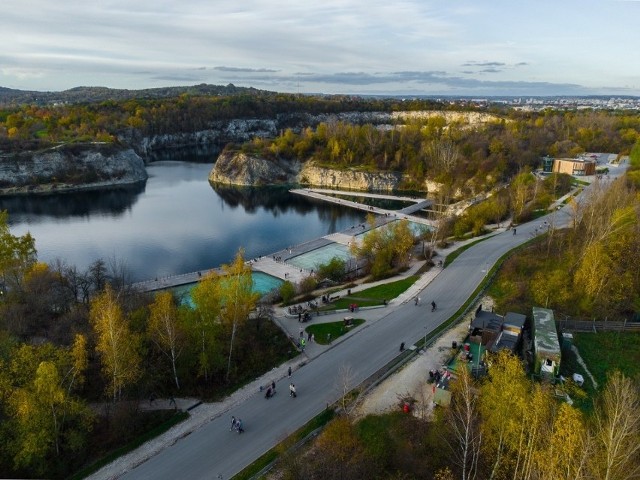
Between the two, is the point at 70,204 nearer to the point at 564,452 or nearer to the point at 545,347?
the point at 545,347

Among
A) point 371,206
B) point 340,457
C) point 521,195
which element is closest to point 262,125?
point 371,206

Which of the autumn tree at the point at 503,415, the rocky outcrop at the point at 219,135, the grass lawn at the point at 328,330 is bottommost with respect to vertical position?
the grass lawn at the point at 328,330

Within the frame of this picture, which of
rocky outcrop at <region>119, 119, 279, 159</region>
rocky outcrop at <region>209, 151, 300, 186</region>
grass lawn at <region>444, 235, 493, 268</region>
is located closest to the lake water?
rocky outcrop at <region>209, 151, 300, 186</region>

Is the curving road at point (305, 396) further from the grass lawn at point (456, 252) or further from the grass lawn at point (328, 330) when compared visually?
the grass lawn at point (456, 252)

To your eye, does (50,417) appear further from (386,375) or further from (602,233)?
(602,233)

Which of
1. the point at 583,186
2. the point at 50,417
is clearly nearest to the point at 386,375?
the point at 50,417

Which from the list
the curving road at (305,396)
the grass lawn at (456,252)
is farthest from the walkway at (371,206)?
the curving road at (305,396)
